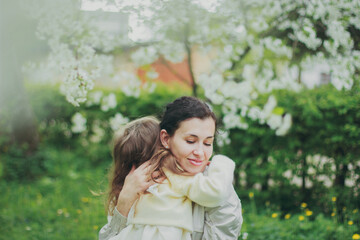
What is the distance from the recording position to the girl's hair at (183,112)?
6.12ft

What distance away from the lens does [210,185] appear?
1695 mm

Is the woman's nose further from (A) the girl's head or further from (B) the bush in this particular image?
(B) the bush

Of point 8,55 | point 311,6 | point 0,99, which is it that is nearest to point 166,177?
point 311,6

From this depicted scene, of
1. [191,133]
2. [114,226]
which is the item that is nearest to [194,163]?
[191,133]

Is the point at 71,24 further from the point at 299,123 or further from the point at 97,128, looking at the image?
the point at 97,128

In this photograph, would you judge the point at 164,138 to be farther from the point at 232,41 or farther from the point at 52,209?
the point at 52,209

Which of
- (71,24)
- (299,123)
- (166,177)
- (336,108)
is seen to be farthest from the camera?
(299,123)

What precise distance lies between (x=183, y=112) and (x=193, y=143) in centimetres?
17

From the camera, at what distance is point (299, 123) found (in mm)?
4066

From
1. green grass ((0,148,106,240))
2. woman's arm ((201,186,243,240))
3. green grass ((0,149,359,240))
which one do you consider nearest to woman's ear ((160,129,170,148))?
woman's arm ((201,186,243,240))

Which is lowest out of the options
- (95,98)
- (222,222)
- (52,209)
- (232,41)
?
(52,209)

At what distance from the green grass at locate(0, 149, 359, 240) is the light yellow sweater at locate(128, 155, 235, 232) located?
2.60 ft

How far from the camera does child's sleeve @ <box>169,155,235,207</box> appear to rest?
1.69 meters

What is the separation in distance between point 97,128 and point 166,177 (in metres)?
5.15
